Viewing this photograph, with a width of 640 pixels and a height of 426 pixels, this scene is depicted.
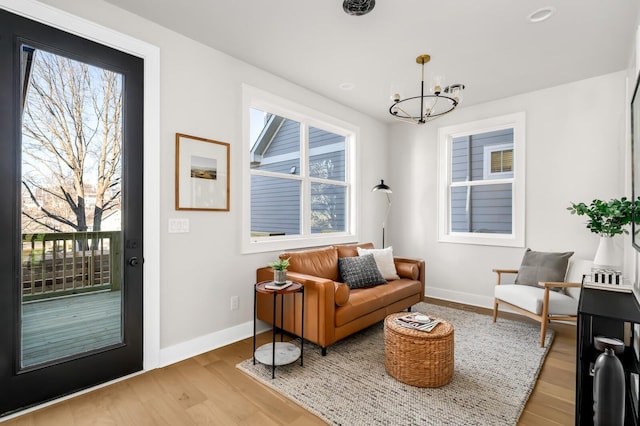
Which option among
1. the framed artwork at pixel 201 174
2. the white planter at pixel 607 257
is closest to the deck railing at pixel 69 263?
the framed artwork at pixel 201 174

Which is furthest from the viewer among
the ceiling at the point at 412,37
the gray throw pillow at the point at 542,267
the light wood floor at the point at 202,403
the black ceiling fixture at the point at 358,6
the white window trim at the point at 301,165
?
the gray throw pillow at the point at 542,267

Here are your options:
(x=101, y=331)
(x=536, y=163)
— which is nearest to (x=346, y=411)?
(x=101, y=331)

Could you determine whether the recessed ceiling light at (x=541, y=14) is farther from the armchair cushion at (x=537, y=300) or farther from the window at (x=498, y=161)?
the armchair cushion at (x=537, y=300)

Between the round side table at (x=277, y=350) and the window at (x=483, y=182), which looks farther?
the window at (x=483, y=182)

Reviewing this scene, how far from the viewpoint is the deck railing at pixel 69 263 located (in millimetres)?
2039

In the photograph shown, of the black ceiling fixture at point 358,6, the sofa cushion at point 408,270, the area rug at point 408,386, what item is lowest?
the area rug at point 408,386

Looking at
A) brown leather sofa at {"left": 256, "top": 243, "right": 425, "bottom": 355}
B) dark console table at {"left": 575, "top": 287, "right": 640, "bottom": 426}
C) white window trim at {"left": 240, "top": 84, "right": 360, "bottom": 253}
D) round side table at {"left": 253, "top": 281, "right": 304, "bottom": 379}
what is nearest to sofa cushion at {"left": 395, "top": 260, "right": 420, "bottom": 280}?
brown leather sofa at {"left": 256, "top": 243, "right": 425, "bottom": 355}

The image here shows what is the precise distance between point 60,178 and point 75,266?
23.8 inches

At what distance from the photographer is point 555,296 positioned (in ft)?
10.1

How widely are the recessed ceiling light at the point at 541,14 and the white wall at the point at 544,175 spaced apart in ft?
5.36

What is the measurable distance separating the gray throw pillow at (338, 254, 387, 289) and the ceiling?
1868 mm

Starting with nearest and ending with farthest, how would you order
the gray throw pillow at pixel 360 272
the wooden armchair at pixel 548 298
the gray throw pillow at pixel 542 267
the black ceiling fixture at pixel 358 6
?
1. the black ceiling fixture at pixel 358 6
2. the wooden armchair at pixel 548 298
3. the gray throw pillow at pixel 542 267
4. the gray throw pillow at pixel 360 272

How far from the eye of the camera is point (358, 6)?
2256 mm

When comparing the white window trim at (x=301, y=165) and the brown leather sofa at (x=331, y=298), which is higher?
the white window trim at (x=301, y=165)
